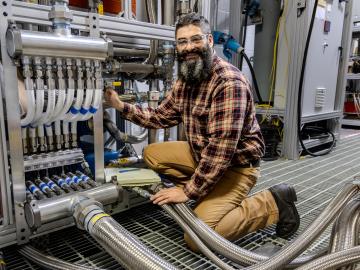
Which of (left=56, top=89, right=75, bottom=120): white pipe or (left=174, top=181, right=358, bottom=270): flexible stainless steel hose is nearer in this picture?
(left=174, top=181, right=358, bottom=270): flexible stainless steel hose

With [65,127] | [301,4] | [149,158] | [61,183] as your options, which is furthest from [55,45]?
[301,4]

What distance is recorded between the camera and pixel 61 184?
1.32 meters

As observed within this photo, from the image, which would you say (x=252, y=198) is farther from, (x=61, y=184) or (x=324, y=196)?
(x=61, y=184)

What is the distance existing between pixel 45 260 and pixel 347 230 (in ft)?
3.43

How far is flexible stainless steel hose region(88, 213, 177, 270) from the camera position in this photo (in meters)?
0.88

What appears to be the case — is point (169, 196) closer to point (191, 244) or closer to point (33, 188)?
point (191, 244)

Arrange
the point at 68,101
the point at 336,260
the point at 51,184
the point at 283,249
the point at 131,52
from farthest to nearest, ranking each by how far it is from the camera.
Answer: the point at 131,52
the point at 51,184
the point at 68,101
the point at 283,249
the point at 336,260

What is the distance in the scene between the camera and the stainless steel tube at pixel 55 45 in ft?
3.37

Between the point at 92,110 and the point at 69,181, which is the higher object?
the point at 92,110

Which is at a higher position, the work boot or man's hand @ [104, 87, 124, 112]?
man's hand @ [104, 87, 124, 112]

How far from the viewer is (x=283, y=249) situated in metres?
0.98

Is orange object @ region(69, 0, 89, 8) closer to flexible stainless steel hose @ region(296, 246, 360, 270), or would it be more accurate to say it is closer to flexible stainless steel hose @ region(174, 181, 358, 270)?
flexible stainless steel hose @ region(174, 181, 358, 270)

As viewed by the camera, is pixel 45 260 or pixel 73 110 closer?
pixel 45 260

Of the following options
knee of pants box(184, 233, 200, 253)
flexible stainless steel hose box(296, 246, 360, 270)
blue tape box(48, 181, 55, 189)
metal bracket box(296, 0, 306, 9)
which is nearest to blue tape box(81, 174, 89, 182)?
blue tape box(48, 181, 55, 189)
